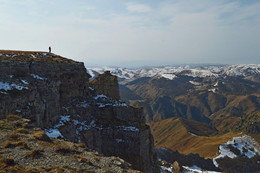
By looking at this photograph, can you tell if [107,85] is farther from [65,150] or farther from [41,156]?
[41,156]

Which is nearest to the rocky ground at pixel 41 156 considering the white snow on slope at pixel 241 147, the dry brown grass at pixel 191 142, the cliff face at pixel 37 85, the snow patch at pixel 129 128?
the cliff face at pixel 37 85

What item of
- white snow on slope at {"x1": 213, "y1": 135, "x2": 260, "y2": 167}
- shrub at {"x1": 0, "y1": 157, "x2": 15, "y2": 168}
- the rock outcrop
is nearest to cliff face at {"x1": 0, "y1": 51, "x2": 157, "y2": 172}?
the rock outcrop

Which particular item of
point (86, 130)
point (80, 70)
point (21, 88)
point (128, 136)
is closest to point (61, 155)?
point (21, 88)

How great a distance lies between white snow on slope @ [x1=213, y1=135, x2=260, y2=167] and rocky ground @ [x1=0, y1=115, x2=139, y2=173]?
113m

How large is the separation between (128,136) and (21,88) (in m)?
24.5

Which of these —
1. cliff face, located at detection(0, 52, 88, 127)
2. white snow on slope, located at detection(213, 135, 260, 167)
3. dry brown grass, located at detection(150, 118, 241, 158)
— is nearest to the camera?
cliff face, located at detection(0, 52, 88, 127)

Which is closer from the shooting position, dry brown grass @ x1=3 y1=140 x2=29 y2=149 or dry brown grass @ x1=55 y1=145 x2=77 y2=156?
dry brown grass @ x1=3 y1=140 x2=29 y2=149

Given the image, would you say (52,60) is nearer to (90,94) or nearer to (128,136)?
(90,94)

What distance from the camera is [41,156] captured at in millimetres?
20078

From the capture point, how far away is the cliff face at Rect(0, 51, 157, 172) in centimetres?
3647

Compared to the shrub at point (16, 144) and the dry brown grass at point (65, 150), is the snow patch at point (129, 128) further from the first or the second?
the shrub at point (16, 144)

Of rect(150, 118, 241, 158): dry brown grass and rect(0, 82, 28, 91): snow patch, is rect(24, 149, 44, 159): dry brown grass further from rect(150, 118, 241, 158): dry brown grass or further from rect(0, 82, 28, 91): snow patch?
rect(150, 118, 241, 158): dry brown grass

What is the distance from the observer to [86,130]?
45.4m

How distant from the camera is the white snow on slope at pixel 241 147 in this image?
127 meters
